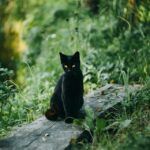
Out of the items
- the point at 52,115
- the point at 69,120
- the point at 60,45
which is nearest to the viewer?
the point at 69,120

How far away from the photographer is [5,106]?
321 inches

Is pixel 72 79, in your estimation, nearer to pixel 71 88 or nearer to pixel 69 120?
pixel 71 88

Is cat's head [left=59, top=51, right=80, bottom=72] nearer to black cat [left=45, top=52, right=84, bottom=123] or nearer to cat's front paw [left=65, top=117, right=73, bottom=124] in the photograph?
black cat [left=45, top=52, right=84, bottom=123]

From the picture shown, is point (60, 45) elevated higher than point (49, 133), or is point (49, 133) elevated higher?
point (60, 45)

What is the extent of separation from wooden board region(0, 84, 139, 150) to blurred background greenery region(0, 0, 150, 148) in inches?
17.4

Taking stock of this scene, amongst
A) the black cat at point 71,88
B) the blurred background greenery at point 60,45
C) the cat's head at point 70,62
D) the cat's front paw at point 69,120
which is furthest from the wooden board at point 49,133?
the cat's head at point 70,62

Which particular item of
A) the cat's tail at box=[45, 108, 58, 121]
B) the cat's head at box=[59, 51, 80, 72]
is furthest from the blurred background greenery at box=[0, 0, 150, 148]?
the cat's head at box=[59, 51, 80, 72]

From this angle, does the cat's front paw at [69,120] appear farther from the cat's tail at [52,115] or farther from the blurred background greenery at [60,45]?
the blurred background greenery at [60,45]

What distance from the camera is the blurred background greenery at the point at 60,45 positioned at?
8.32m

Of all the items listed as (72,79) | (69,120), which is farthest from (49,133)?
(72,79)

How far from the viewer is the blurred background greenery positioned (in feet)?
27.3

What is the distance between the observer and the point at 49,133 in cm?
651

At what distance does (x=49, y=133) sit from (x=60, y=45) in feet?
16.2

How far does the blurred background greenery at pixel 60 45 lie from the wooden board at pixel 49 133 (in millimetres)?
441
